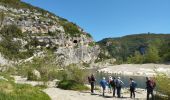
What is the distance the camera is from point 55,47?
174 m

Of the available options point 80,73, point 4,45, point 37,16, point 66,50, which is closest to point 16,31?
point 4,45

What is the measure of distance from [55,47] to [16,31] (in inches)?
979

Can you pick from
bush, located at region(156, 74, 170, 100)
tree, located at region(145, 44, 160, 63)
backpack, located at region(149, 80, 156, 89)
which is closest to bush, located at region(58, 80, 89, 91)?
backpack, located at region(149, 80, 156, 89)

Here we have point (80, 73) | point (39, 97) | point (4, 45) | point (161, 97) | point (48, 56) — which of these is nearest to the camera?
point (39, 97)

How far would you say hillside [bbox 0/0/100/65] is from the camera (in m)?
150

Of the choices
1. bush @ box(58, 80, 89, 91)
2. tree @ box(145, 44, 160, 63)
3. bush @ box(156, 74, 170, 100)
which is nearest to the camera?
bush @ box(156, 74, 170, 100)

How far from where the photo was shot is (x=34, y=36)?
537ft

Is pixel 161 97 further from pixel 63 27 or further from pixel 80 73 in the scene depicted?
pixel 63 27

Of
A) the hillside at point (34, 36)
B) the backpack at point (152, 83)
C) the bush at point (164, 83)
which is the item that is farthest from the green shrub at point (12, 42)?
the bush at point (164, 83)

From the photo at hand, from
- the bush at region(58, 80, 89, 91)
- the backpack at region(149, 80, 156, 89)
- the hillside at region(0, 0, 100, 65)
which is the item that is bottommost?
the bush at region(58, 80, 89, 91)

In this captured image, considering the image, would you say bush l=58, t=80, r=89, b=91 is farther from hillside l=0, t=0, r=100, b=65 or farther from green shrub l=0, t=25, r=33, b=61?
green shrub l=0, t=25, r=33, b=61

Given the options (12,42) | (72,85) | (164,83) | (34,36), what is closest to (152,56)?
(34,36)

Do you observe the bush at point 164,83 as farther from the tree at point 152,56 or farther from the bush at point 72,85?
the tree at point 152,56

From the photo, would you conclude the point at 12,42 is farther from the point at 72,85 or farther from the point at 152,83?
the point at 152,83
